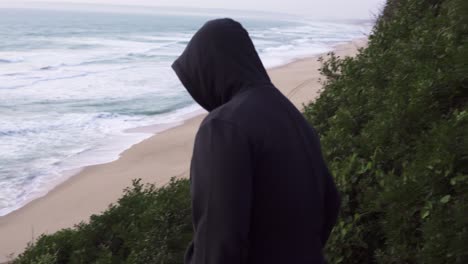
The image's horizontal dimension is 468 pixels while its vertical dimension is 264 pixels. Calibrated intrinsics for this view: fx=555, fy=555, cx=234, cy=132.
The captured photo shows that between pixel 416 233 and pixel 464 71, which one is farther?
pixel 464 71

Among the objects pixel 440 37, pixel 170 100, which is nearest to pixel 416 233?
pixel 440 37

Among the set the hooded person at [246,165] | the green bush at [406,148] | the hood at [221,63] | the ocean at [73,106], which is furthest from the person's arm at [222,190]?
the ocean at [73,106]

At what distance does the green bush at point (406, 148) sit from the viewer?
10.5ft

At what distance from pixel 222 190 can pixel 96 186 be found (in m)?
9.36

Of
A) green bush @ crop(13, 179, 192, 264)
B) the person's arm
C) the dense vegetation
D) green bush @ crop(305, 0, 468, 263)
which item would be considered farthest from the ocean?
the person's arm

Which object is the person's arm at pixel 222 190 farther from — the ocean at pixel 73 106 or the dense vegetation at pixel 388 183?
the ocean at pixel 73 106

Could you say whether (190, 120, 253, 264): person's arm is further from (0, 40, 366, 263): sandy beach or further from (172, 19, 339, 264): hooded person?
(0, 40, 366, 263): sandy beach

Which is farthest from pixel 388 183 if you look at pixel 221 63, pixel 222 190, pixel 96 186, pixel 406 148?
pixel 96 186

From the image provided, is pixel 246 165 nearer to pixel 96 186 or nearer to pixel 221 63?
pixel 221 63

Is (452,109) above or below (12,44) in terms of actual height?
above

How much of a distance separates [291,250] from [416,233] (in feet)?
5.42

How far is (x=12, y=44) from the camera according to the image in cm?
4056

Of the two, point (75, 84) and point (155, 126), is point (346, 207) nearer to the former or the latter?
point (155, 126)

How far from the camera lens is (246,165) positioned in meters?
1.76
